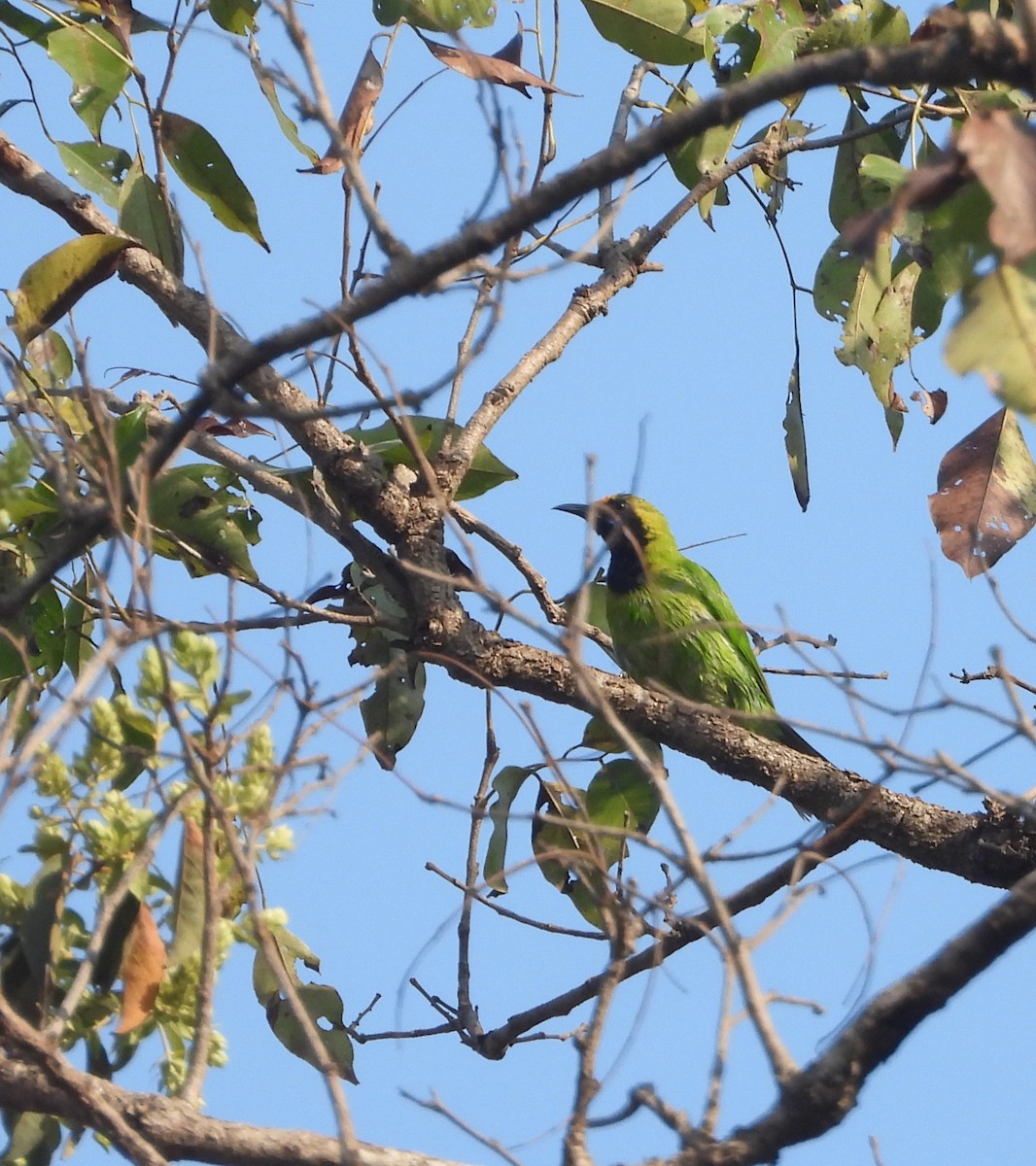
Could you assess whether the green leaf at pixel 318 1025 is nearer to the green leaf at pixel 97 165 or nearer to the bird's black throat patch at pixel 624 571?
the green leaf at pixel 97 165

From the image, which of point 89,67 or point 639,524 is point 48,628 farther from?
point 639,524

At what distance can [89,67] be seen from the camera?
10.9 ft

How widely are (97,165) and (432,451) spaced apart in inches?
42.1

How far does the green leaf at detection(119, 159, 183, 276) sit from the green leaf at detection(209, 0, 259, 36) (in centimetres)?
56

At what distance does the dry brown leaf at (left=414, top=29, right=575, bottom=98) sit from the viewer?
332 centimetres

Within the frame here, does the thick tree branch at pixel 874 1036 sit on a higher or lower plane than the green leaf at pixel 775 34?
lower

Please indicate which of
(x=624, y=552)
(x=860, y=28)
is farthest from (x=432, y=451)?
(x=624, y=552)

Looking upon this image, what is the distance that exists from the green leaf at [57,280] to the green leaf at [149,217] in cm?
41

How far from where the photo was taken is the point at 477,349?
2.08m

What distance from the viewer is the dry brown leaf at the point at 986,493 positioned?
125 inches

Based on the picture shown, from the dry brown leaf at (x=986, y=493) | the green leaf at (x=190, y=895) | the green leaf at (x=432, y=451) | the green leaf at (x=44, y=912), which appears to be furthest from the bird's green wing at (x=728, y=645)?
the green leaf at (x=44, y=912)

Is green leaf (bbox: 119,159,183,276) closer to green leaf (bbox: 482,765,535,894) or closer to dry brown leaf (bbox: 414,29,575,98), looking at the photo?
dry brown leaf (bbox: 414,29,575,98)

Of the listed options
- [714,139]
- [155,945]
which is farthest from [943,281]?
[155,945]

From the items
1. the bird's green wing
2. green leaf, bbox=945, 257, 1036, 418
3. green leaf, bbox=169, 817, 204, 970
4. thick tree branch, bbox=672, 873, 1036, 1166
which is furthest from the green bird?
green leaf, bbox=945, 257, 1036, 418
